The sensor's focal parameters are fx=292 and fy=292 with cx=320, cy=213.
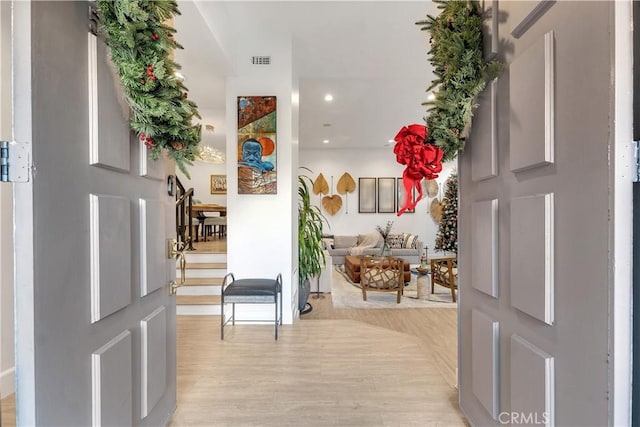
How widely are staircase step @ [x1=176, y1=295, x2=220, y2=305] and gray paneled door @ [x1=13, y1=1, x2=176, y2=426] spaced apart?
2.23m

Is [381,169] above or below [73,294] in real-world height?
above

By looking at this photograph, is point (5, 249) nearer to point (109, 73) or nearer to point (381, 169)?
point (109, 73)

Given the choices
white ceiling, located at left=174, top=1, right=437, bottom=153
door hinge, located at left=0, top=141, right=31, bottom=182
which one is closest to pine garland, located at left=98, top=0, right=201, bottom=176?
door hinge, located at left=0, top=141, right=31, bottom=182

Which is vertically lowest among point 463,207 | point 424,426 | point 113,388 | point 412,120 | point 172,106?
point 424,426

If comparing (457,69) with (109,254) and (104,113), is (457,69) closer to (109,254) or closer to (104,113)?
(104,113)

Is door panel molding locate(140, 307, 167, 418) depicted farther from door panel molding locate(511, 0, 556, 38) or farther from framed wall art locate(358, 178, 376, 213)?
framed wall art locate(358, 178, 376, 213)

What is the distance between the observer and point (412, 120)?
6.12 m

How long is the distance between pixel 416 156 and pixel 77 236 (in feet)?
4.53

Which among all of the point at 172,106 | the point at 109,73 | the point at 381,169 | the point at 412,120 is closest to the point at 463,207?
the point at 172,106

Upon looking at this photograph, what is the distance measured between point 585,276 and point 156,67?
1.60 m

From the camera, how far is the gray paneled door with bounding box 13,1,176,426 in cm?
79


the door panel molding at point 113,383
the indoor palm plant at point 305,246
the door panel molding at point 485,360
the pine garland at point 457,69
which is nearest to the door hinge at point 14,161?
the door panel molding at point 113,383

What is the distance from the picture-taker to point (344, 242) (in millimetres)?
8156

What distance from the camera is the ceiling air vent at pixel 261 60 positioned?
3.27 metres
